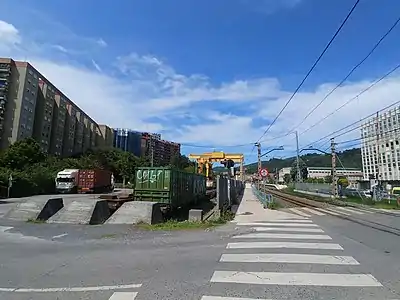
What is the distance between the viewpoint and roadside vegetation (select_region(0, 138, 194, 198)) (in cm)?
4359

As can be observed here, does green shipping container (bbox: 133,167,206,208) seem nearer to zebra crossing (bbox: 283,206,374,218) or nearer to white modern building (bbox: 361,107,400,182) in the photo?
zebra crossing (bbox: 283,206,374,218)

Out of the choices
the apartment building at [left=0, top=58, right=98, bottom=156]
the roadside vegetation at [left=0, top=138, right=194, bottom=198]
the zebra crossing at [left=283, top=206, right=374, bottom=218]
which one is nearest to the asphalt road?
the zebra crossing at [left=283, top=206, right=374, bottom=218]

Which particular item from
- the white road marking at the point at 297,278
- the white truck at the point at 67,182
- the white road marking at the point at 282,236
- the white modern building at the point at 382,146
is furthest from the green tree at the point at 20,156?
the white road marking at the point at 297,278

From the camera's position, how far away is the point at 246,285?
594 cm

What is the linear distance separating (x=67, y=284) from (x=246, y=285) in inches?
120

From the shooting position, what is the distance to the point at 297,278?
20.9 feet

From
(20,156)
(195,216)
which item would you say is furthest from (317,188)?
(20,156)

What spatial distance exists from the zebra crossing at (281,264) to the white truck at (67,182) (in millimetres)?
40081

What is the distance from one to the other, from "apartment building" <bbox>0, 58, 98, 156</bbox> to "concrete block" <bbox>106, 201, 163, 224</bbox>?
232 feet

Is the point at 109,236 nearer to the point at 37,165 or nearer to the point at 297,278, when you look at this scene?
the point at 297,278

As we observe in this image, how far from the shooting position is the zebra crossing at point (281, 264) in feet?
19.6

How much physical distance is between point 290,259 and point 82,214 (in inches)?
396

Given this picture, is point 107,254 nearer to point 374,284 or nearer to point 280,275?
point 280,275

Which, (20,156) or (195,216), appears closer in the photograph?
(195,216)
